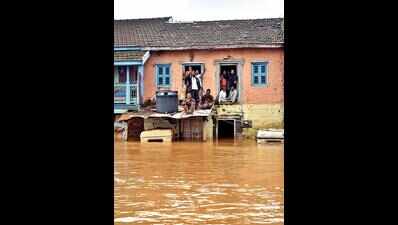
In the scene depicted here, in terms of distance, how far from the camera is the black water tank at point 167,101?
790 inches

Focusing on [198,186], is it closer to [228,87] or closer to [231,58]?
[228,87]

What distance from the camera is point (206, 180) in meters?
9.70

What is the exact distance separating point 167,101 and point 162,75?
5.71 ft

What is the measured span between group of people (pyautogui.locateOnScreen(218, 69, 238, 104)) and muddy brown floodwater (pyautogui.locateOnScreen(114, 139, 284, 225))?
16.8 feet

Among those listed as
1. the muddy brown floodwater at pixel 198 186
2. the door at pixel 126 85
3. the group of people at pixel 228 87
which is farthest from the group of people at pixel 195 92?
the muddy brown floodwater at pixel 198 186

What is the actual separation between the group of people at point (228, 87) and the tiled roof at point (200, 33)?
46.5 inches

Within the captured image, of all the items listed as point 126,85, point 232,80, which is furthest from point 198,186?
point 126,85

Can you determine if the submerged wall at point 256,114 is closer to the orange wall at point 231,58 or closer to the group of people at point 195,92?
the orange wall at point 231,58

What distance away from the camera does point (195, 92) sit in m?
21.1
